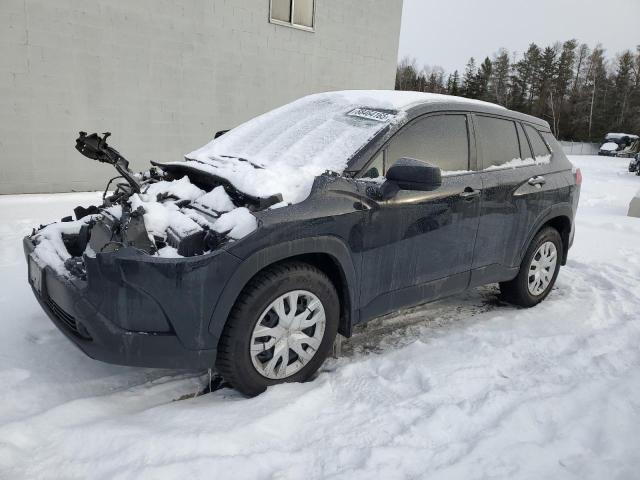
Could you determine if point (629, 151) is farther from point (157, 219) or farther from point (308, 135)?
point (157, 219)

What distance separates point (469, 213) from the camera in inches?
140

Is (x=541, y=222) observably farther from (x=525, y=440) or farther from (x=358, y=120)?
(x=525, y=440)

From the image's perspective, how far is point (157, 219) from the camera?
2.72 metres

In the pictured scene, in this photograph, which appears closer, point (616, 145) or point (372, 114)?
point (372, 114)

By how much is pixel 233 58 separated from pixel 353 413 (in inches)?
338

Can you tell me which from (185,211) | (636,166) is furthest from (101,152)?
(636,166)

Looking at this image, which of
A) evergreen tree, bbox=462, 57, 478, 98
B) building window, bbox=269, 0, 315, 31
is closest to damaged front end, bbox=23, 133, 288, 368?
building window, bbox=269, 0, 315, 31

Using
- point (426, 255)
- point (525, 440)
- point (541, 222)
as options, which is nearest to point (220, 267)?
point (426, 255)

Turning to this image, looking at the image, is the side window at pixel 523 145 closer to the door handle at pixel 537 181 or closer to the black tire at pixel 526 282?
the door handle at pixel 537 181

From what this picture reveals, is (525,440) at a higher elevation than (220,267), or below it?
below

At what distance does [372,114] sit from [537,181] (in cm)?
164

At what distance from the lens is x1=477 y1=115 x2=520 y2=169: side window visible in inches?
150

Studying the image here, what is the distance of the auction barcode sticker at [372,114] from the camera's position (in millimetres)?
3302

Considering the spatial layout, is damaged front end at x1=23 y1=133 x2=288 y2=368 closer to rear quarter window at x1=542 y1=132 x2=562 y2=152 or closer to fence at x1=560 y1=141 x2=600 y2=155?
rear quarter window at x1=542 y1=132 x2=562 y2=152
